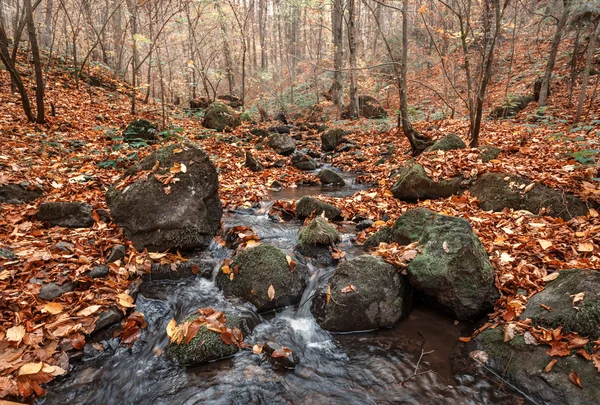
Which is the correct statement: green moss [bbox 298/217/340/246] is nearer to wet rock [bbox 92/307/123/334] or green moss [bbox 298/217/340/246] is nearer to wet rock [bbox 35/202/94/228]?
→ wet rock [bbox 92/307/123/334]

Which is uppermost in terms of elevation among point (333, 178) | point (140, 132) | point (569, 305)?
point (140, 132)

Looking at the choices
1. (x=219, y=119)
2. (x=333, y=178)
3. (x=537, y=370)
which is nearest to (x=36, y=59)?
(x=219, y=119)

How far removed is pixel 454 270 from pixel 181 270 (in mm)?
3592

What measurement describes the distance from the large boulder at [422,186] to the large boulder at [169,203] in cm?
397

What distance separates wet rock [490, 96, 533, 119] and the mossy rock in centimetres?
1286

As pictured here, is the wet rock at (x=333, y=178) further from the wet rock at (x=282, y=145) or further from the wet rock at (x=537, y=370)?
the wet rock at (x=537, y=370)

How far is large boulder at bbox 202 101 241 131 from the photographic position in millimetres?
14461

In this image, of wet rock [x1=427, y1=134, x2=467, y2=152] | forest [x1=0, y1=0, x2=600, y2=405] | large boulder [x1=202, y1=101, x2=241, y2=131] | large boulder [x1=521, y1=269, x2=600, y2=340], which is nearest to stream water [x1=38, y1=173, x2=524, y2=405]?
forest [x1=0, y1=0, x2=600, y2=405]

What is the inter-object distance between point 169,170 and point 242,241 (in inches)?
64.0

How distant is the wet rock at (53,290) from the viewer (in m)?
3.58

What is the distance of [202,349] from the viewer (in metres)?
3.25

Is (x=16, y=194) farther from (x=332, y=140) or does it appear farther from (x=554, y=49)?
(x=554, y=49)

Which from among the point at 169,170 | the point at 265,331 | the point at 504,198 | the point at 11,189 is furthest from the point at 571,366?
the point at 11,189

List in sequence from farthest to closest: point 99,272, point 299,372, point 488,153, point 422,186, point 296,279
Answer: point 488,153 → point 422,186 → point 296,279 → point 99,272 → point 299,372
